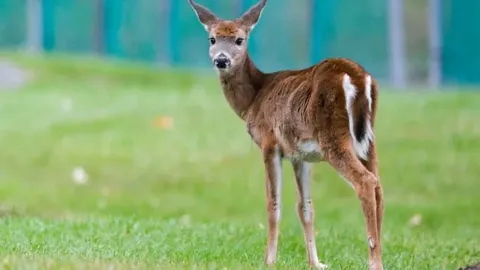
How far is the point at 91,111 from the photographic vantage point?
19391 mm

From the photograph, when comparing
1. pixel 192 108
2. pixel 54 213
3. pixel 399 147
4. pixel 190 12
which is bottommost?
pixel 54 213

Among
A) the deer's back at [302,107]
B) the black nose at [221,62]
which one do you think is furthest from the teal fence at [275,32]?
the deer's back at [302,107]

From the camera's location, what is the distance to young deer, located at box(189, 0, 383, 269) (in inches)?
261

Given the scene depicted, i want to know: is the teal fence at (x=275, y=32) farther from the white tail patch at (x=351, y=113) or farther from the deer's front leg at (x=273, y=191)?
the white tail patch at (x=351, y=113)

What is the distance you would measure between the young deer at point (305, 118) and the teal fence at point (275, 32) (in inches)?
719

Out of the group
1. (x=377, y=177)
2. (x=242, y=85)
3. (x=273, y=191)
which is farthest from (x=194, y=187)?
(x=377, y=177)

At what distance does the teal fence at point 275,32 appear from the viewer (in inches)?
1023

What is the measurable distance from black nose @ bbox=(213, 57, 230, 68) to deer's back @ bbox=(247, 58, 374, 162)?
0.35 metres

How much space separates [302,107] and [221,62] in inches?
40.8

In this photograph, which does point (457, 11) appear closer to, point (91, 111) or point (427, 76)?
point (427, 76)

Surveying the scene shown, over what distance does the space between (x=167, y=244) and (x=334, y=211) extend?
5942mm

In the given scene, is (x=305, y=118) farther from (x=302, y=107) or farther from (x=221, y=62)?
(x=221, y=62)

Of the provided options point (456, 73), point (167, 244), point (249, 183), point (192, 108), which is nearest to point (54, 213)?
point (249, 183)

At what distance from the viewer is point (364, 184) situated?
6.51 metres
